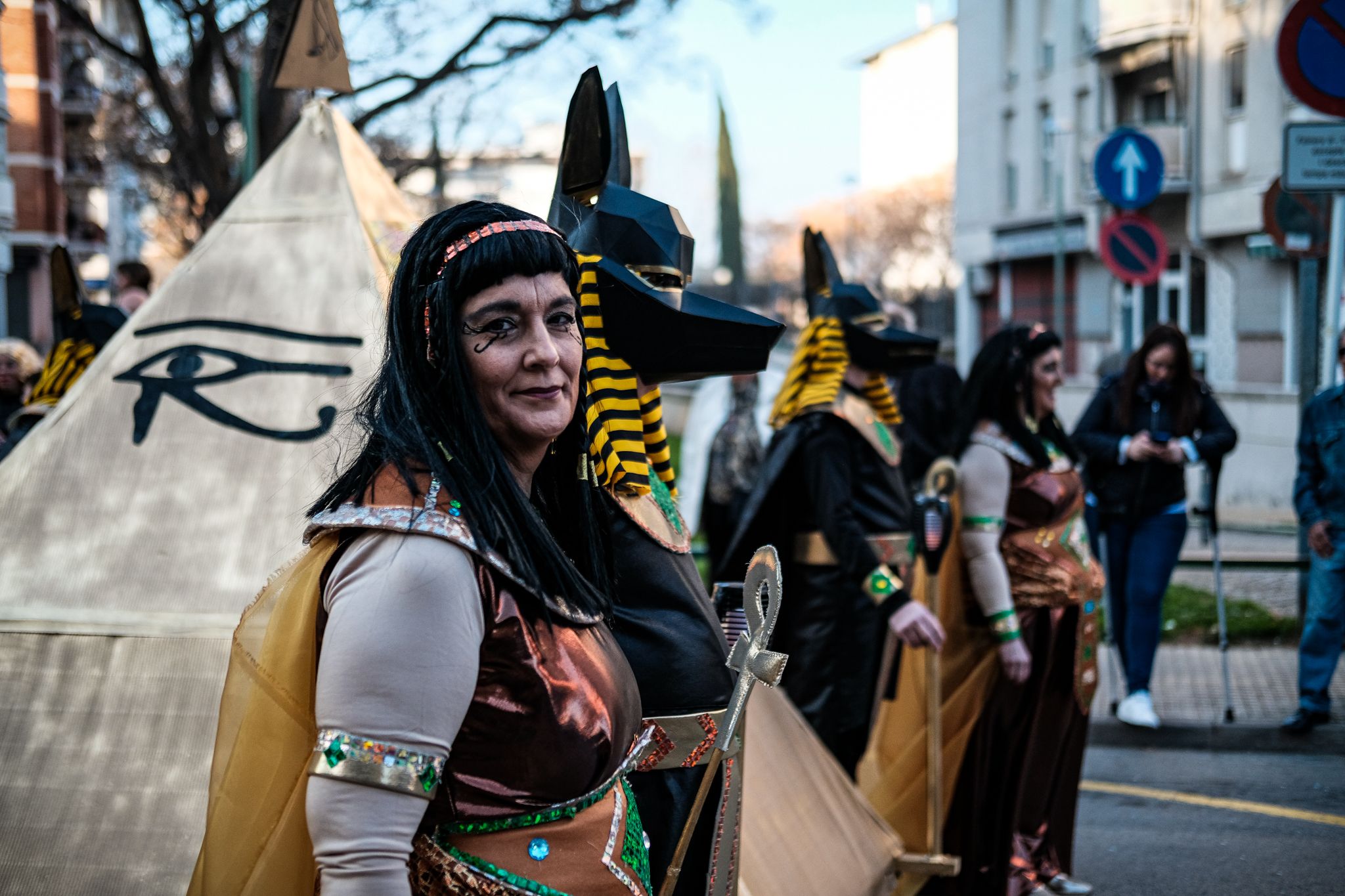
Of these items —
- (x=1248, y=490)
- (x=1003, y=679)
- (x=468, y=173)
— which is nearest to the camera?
(x=1003, y=679)

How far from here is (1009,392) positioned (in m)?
4.98

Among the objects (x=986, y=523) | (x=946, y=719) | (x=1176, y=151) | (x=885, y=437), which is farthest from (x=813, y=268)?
(x=1176, y=151)

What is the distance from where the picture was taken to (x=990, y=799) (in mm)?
5016

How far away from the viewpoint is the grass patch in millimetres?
9031

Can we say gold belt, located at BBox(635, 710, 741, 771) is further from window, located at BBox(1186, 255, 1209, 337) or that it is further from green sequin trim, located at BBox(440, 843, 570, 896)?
window, located at BBox(1186, 255, 1209, 337)

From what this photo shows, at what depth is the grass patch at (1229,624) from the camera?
903cm

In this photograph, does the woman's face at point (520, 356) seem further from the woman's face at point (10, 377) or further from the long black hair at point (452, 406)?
the woman's face at point (10, 377)

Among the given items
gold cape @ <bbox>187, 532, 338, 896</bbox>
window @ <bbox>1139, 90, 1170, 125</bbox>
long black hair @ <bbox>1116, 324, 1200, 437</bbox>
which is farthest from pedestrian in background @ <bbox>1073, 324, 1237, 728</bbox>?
window @ <bbox>1139, 90, 1170, 125</bbox>

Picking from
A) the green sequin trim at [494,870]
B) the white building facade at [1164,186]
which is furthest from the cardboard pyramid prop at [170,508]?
the white building facade at [1164,186]

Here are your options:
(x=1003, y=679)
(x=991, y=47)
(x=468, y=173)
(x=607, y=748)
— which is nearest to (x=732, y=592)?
(x=607, y=748)

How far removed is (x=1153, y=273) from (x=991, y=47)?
26.2m

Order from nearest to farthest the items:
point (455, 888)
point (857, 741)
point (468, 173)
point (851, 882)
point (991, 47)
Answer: point (455, 888) → point (851, 882) → point (857, 741) → point (468, 173) → point (991, 47)

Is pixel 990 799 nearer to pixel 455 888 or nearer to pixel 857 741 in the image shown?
pixel 857 741

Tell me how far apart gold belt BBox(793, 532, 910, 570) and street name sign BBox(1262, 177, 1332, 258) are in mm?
4757
